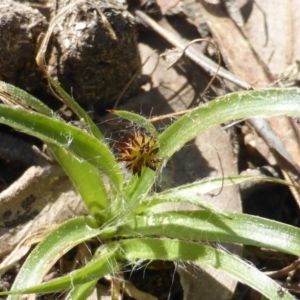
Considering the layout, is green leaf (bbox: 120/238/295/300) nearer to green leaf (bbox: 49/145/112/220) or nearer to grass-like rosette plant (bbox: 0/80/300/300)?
grass-like rosette plant (bbox: 0/80/300/300)

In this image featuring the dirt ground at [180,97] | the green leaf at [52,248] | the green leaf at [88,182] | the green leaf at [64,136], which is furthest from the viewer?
the dirt ground at [180,97]

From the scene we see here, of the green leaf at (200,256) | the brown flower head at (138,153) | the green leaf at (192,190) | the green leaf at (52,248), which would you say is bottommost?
the green leaf at (200,256)

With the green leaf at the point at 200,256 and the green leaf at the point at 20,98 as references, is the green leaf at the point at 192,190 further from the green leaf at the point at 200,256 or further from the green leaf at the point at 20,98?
the green leaf at the point at 20,98

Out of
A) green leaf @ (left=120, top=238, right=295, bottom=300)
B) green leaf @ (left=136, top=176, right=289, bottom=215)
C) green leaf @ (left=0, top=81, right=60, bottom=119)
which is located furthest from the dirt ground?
green leaf @ (left=0, top=81, right=60, bottom=119)

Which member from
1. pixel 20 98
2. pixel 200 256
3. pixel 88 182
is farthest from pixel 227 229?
pixel 20 98

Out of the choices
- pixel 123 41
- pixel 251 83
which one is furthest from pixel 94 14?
pixel 251 83

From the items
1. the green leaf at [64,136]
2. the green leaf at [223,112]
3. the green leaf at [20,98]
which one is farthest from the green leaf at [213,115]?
the green leaf at [20,98]

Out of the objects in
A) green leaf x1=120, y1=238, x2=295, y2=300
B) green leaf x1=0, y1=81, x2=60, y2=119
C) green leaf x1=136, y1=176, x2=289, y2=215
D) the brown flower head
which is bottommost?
green leaf x1=120, y1=238, x2=295, y2=300
